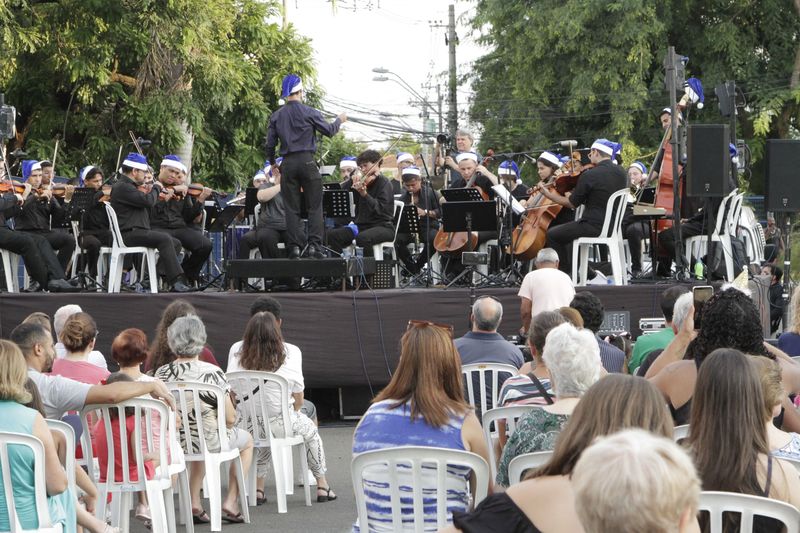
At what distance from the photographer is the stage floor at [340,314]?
435 inches

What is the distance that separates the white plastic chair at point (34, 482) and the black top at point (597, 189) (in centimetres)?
730

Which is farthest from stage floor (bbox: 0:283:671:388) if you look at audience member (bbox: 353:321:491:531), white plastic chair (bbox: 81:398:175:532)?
audience member (bbox: 353:321:491:531)

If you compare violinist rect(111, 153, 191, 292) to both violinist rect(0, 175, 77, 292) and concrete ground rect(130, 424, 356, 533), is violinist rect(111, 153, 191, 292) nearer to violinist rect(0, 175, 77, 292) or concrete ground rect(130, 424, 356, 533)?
violinist rect(0, 175, 77, 292)

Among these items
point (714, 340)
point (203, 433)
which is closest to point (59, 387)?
point (203, 433)

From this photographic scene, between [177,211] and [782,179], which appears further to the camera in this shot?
[177,211]

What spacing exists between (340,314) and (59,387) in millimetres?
5490

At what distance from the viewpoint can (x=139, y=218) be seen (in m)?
11.8

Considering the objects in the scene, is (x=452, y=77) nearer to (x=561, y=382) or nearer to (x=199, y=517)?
(x=199, y=517)

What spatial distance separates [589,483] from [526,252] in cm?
995

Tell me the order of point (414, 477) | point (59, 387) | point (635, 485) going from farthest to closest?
point (59, 387) < point (414, 477) < point (635, 485)

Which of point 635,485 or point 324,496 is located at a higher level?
point 635,485

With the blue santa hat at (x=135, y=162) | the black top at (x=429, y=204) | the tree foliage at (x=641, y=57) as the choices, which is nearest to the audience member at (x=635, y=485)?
the blue santa hat at (x=135, y=162)

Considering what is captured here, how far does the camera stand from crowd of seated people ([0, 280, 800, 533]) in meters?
2.23

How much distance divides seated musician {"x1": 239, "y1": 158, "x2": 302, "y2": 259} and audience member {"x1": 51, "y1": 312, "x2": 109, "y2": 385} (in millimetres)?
5919
